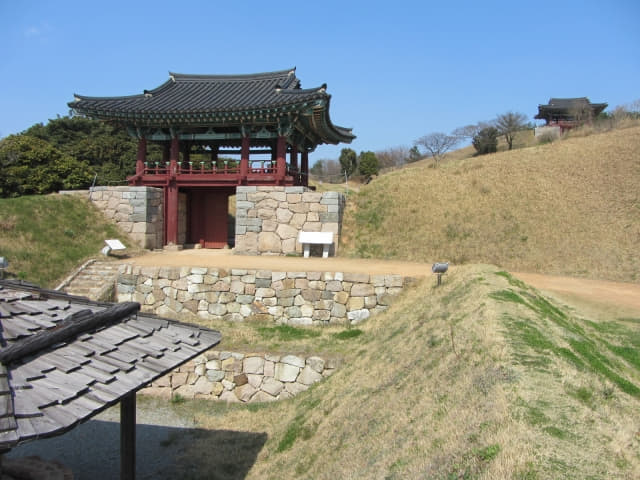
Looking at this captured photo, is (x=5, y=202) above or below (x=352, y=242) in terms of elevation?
above

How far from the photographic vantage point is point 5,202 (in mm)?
16656

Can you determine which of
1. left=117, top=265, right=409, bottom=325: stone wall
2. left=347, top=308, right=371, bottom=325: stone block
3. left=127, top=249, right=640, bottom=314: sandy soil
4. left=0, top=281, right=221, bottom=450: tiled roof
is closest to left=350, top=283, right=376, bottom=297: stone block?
left=117, top=265, right=409, bottom=325: stone wall

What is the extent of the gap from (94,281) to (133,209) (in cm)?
472

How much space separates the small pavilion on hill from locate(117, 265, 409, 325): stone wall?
37.6 m

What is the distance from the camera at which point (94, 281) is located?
1427cm

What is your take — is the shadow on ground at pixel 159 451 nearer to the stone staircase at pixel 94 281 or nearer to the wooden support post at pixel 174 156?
the stone staircase at pixel 94 281

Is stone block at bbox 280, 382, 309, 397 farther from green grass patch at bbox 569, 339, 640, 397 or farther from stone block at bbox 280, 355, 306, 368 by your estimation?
green grass patch at bbox 569, 339, 640, 397

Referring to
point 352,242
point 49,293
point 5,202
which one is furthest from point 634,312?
point 5,202

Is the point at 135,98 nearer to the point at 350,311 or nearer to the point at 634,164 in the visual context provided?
the point at 350,311

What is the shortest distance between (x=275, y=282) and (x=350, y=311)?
222 cm

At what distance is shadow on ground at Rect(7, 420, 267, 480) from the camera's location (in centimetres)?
715

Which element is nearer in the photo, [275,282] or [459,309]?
[459,309]

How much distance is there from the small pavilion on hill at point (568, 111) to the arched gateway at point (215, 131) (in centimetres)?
3030

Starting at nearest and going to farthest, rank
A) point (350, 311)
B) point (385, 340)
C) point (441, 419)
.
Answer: point (441, 419) → point (385, 340) → point (350, 311)
